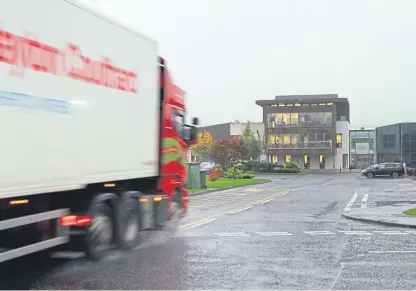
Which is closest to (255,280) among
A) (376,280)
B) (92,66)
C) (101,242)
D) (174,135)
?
(376,280)

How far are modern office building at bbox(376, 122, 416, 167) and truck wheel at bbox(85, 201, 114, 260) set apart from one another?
98428 millimetres

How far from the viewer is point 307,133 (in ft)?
300

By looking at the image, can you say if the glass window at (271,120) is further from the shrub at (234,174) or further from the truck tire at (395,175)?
the shrub at (234,174)

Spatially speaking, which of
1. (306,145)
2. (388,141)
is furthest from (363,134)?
(306,145)

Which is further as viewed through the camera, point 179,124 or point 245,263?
point 179,124

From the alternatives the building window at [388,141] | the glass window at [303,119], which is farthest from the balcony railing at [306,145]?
the building window at [388,141]

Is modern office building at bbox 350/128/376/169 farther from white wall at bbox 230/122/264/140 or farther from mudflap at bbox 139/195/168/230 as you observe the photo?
mudflap at bbox 139/195/168/230

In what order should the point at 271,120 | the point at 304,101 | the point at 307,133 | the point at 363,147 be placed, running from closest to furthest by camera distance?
the point at 307,133 → the point at 304,101 → the point at 271,120 → the point at 363,147

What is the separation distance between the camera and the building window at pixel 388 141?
107438 millimetres

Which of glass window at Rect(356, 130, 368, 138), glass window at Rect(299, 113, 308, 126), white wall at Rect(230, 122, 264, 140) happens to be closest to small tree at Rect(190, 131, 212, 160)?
white wall at Rect(230, 122, 264, 140)

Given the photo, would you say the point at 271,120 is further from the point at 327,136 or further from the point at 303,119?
the point at 327,136

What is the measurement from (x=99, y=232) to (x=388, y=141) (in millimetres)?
106247

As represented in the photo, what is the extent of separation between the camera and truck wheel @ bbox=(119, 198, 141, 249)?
378 inches

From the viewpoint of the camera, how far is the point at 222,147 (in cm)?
6381
